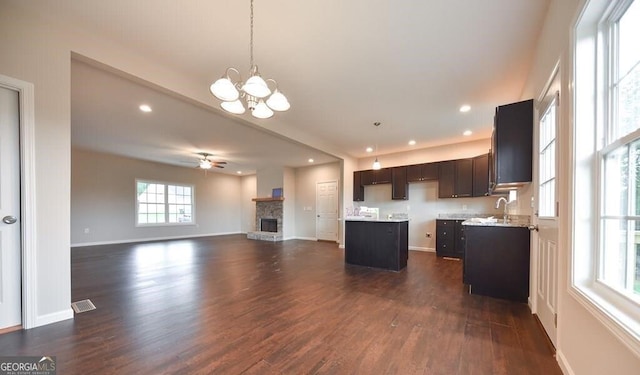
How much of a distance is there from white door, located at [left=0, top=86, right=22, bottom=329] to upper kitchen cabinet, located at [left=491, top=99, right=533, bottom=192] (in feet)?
15.4

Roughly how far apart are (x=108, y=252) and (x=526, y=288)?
26.7 feet

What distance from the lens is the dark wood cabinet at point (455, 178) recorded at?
18.7ft

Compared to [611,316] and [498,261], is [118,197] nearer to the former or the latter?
[498,261]

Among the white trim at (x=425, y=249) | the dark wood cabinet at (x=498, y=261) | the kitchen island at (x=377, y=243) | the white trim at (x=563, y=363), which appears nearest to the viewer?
the white trim at (x=563, y=363)

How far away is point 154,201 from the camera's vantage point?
8414 millimetres

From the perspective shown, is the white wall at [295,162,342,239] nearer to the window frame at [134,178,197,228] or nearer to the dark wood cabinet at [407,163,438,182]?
the dark wood cabinet at [407,163,438,182]

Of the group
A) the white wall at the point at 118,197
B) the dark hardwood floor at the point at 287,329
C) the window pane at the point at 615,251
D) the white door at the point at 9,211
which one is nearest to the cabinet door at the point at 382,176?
the dark hardwood floor at the point at 287,329

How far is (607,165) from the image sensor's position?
4.30ft

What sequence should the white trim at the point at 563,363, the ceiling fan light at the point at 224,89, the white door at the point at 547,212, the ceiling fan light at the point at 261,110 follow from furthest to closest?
the ceiling fan light at the point at 261,110 < the ceiling fan light at the point at 224,89 < the white door at the point at 547,212 < the white trim at the point at 563,363

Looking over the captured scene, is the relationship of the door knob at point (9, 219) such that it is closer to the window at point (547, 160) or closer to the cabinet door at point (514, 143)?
the window at point (547, 160)

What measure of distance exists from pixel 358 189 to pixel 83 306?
20.3 ft

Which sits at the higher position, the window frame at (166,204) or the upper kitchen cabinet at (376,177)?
the upper kitchen cabinet at (376,177)

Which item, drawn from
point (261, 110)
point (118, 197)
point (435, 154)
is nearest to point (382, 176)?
point (435, 154)

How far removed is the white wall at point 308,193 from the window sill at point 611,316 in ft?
23.3
